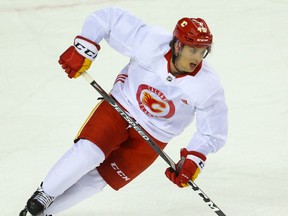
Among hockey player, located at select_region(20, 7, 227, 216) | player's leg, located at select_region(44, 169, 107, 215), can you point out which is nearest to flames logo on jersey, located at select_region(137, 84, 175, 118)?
hockey player, located at select_region(20, 7, 227, 216)

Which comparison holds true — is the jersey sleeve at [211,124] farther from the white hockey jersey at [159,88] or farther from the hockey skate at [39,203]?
the hockey skate at [39,203]

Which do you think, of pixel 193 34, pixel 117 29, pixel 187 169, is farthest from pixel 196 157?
pixel 117 29

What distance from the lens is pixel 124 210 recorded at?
4.47 m

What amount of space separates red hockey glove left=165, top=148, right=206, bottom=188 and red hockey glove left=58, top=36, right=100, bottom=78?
0.64 m

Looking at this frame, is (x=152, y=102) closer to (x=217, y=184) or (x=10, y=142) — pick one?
(x=217, y=184)

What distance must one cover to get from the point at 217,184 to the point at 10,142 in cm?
122

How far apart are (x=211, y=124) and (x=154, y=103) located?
0.30 meters

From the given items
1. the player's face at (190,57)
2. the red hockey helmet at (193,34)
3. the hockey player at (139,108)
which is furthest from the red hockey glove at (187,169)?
the red hockey helmet at (193,34)

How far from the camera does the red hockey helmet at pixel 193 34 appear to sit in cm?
373

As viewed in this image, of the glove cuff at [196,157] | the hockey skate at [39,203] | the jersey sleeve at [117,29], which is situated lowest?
the hockey skate at [39,203]

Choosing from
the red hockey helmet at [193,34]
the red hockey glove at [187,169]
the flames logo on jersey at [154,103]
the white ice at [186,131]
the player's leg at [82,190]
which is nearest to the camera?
the red hockey helmet at [193,34]

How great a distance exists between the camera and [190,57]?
149 inches

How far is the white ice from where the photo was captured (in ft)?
15.0

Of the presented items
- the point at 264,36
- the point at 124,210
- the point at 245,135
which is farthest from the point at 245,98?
the point at 124,210
